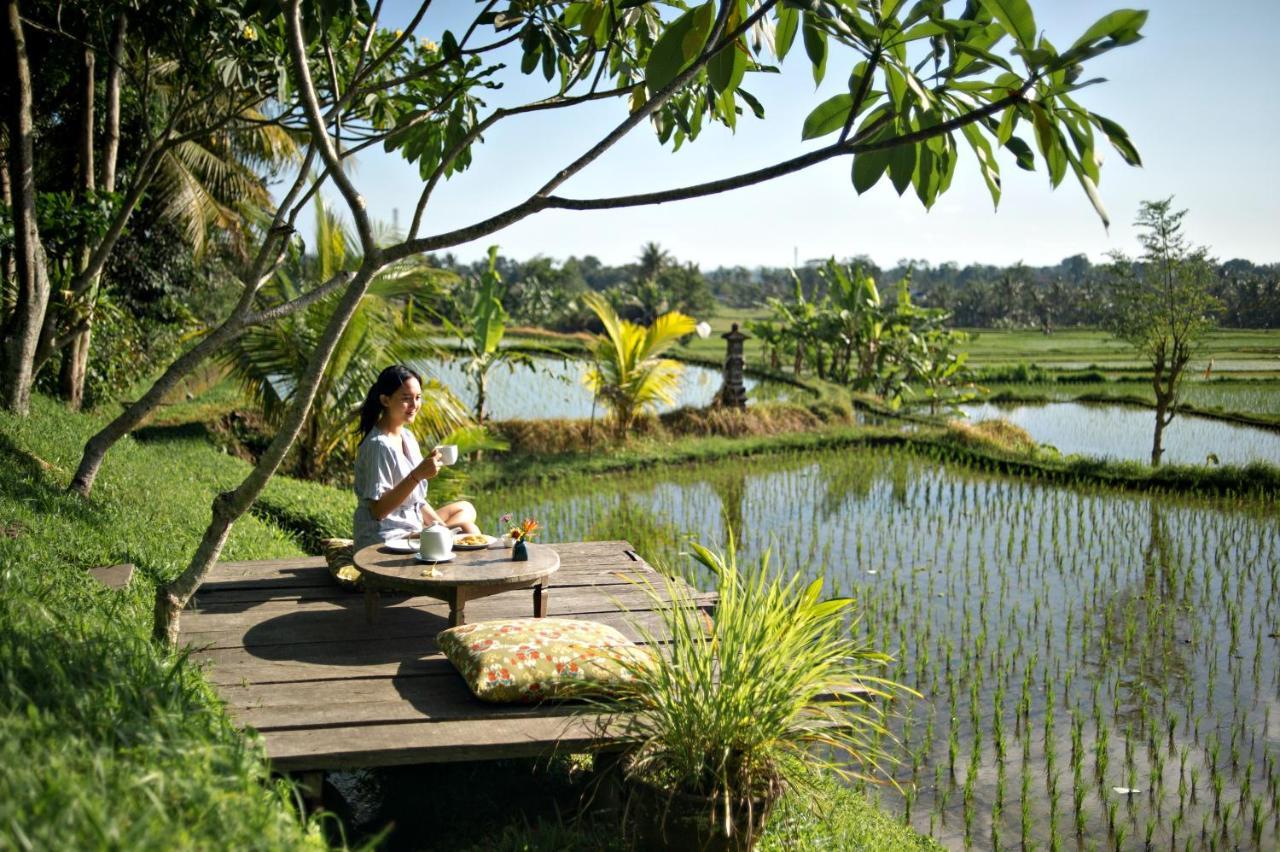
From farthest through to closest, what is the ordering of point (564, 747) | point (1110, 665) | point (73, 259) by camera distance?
1. point (73, 259)
2. point (1110, 665)
3. point (564, 747)

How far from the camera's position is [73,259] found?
8.44m

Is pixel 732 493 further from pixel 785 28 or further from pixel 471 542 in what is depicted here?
pixel 785 28

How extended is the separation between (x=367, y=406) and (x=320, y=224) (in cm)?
527

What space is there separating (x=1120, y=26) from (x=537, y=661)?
Answer: 2.52m

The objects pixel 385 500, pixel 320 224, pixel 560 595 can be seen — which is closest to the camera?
pixel 385 500

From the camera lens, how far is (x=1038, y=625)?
633 cm

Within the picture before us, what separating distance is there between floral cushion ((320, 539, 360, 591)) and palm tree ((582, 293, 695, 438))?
745 centimetres

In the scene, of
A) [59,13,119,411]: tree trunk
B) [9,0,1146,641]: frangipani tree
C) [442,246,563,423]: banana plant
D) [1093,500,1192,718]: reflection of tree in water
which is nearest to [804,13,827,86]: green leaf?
[9,0,1146,641]: frangipani tree

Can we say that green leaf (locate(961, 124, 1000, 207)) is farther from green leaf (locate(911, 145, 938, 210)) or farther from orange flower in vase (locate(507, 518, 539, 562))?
orange flower in vase (locate(507, 518, 539, 562))

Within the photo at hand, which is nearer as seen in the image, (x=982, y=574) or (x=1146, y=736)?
(x=1146, y=736)

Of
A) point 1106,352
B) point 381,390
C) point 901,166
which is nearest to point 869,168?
point 901,166

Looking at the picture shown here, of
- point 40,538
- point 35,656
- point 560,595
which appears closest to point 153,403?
point 40,538

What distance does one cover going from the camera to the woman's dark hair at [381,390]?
4.75 metres

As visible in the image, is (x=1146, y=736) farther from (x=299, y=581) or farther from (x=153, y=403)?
(x=153, y=403)
